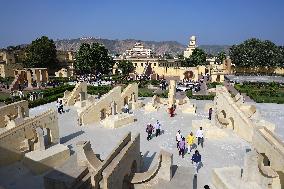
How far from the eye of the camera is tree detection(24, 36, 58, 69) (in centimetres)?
6394

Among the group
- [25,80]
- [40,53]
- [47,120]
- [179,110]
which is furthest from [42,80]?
[47,120]

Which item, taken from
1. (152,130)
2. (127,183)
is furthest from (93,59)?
(127,183)

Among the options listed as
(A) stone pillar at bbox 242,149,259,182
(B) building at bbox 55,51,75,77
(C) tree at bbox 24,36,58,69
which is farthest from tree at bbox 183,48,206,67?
(A) stone pillar at bbox 242,149,259,182

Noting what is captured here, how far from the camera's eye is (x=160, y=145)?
62.3 ft

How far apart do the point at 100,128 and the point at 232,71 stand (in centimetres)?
6279

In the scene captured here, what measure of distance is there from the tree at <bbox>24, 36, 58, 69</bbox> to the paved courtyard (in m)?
38.1

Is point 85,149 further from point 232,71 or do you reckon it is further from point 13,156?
point 232,71

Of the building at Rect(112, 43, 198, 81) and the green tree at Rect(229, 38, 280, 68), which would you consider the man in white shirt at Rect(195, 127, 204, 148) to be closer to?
the building at Rect(112, 43, 198, 81)

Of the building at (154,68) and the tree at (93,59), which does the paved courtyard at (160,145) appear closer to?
the tree at (93,59)

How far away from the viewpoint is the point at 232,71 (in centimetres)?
7881

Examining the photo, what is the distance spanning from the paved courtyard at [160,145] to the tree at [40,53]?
3814 cm

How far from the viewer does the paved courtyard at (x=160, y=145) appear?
13.7m


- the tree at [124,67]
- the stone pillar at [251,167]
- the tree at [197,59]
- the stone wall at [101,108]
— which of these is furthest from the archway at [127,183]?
the tree at [197,59]

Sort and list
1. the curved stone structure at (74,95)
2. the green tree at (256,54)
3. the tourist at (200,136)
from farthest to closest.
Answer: the green tree at (256,54) → the curved stone structure at (74,95) → the tourist at (200,136)
